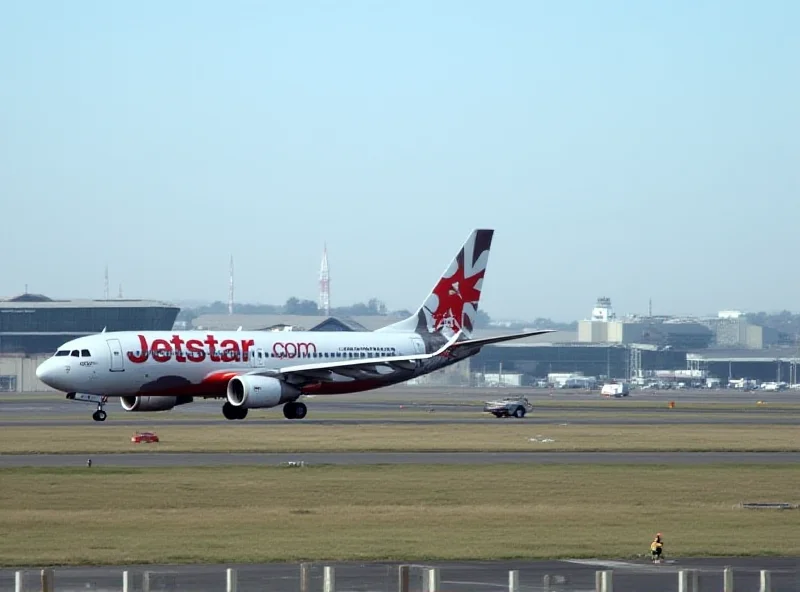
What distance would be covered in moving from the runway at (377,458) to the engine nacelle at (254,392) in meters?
19.4

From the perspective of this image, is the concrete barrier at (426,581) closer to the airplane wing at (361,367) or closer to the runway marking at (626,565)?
the runway marking at (626,565)

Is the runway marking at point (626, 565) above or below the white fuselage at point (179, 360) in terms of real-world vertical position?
below

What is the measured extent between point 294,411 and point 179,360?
23.4 feet

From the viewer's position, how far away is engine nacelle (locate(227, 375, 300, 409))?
7331cm

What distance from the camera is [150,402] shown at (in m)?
77.1

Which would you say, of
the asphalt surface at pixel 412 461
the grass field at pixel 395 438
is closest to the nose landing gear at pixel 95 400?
the asphalt surface at pixel 412 461

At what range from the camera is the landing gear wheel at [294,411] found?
77.3m

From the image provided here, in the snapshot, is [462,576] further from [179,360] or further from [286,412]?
[286,412]

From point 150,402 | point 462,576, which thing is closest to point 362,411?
point 150,402

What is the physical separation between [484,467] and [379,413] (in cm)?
4036

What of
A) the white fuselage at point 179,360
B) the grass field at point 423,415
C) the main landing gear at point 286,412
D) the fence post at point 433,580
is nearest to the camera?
the fence post at point 433,580

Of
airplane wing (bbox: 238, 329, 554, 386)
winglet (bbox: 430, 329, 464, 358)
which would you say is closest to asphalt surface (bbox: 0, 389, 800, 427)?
airplane wing (bbox: 238, 329, 554, 386)

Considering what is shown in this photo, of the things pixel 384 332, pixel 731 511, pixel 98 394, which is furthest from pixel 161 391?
pixel 731 511

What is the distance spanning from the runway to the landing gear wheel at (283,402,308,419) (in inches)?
911
